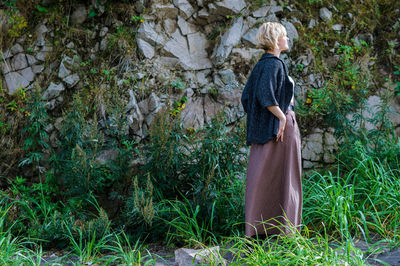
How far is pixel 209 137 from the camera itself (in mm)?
3457

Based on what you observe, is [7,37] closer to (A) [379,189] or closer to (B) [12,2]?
(B) [12,2]

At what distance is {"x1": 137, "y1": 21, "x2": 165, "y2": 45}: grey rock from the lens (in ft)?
15.2

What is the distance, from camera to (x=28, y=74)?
4.56 metres

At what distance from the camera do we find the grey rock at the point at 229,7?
4844 millimetres

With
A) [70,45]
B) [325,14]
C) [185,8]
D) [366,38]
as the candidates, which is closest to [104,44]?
[70,45]

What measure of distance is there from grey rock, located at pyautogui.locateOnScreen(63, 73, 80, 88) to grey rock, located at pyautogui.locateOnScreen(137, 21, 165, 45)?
0.88m

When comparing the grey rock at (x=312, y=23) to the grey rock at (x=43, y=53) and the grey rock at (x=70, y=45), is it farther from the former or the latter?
the grey rock at (x=43, y=53)

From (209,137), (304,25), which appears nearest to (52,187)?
(209,137)

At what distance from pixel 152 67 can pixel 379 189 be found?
9.07 feet

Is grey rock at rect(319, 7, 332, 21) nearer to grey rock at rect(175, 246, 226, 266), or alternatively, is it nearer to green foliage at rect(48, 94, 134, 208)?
green foliage at rect(48, 94, 134, 208)

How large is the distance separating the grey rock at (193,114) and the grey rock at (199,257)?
74.8 inches

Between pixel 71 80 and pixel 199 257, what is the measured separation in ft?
9.05

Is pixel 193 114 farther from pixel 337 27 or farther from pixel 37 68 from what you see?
pixel 337 27

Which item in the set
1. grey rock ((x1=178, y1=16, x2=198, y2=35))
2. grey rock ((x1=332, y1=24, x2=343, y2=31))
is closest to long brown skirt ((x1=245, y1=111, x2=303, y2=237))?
grey rock ((x1=178, y1=16, x2=198, y2=35))
